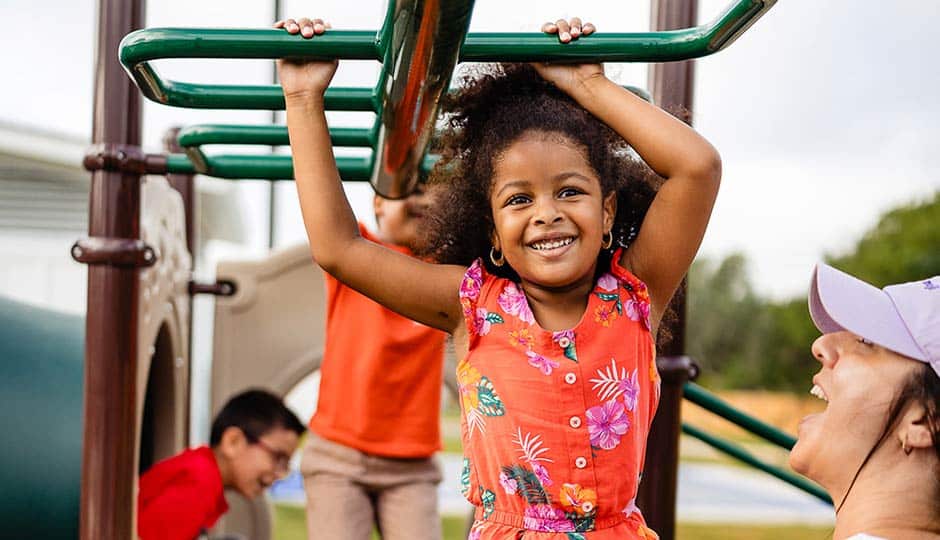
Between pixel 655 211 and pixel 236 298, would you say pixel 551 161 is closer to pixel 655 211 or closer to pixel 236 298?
pixel 655 211

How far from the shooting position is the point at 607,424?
4.78 feet

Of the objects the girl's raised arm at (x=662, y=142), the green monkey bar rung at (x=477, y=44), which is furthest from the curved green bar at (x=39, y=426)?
the girl's raised arm at (x=662, y=142)

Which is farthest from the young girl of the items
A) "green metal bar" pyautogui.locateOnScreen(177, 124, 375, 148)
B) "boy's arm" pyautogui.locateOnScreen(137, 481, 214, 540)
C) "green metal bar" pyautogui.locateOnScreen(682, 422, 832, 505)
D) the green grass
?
the green grass

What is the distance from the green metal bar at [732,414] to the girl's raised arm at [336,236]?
1098 millimetres

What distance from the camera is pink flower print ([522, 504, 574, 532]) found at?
1438 mm

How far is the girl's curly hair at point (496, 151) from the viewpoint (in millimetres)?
1494

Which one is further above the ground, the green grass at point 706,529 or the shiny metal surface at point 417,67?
the shiny metal surface at point 417,67

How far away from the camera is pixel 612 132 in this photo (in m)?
1.55

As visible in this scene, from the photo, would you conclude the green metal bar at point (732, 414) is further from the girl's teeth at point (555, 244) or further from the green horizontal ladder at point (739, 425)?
the girl's teeth at point (555, 244)

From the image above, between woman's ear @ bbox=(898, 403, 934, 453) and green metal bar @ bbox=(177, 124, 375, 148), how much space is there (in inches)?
34.8

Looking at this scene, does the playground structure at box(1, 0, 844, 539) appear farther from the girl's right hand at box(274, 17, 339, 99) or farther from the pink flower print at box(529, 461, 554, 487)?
the pink flower print at box(529, 461, 554, 487)

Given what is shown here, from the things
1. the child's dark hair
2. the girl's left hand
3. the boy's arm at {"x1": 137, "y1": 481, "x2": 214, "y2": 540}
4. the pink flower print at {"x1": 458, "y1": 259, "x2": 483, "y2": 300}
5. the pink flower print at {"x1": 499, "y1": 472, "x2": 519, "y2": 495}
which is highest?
the girl's left hand

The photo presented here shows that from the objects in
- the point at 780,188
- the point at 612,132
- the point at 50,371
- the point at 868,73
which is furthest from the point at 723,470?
the point at 612,132

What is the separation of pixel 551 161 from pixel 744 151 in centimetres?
1988
